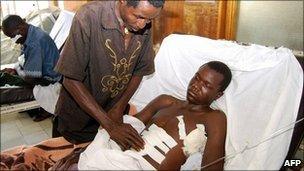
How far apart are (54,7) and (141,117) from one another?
1.72 metres

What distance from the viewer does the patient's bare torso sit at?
1621 millimetres

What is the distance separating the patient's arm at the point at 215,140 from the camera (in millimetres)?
1617

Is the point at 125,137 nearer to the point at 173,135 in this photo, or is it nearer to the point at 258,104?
the point at 173,135

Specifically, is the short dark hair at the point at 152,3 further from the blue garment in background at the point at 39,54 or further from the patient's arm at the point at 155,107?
the blue garment in background at the point at 39,54

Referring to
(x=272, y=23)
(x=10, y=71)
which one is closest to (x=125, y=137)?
(x=10, y=71)

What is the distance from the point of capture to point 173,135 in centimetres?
169

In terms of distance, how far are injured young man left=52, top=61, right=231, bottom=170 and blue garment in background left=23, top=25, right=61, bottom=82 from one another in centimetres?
97

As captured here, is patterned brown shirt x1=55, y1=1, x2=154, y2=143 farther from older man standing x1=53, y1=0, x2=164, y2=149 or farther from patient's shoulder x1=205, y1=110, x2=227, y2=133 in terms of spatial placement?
patient's shoulder x1=205, y1=110, x2=227, y2=133

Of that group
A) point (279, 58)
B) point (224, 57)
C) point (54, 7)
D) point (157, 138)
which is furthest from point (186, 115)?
point (54, 7)

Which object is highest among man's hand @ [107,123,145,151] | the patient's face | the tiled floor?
the patient's face

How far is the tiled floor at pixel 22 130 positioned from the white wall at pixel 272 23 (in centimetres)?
229

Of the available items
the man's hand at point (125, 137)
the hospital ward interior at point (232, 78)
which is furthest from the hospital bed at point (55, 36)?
the man's hand at point (125, 137)

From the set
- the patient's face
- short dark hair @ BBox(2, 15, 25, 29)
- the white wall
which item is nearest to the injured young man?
the patient's face

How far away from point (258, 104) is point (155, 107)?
0.66 meters
